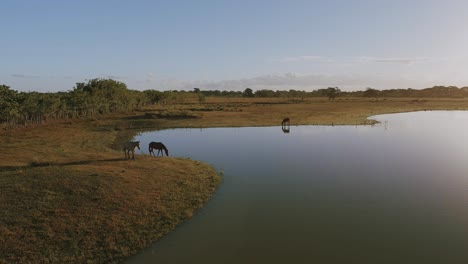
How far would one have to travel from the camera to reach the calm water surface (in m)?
13.2

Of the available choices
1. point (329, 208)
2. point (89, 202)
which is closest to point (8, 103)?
point (89, 202)

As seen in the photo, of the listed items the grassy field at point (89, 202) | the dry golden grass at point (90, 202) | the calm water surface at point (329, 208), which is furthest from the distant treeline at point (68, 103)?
the calm water surface at point (329, 208)

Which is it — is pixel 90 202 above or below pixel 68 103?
below

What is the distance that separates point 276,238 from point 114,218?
7.49 meters

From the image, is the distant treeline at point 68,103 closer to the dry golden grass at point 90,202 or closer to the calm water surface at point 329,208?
the dry golden grass at point 90,202

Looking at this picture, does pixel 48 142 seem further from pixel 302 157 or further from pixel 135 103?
pixel 135 103

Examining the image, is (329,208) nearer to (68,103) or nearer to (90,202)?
(90,202)

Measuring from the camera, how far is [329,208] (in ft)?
57.8

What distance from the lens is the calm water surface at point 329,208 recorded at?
43.2 feet

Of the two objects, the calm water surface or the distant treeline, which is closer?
the calm water surface

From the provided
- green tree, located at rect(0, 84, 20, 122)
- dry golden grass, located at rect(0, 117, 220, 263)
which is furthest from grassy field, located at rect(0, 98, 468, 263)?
green tree, located at rect(0, 84, 20, 122)

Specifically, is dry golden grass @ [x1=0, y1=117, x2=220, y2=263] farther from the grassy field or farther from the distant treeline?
the distant treeline

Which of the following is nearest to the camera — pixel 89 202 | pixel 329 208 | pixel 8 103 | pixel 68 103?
pixel 89 202

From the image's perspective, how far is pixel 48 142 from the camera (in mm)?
36531
